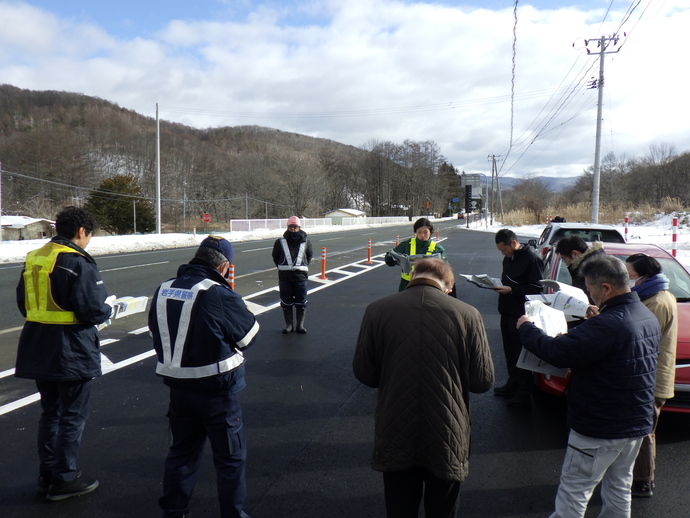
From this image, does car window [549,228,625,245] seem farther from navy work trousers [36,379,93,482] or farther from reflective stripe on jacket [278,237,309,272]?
navy work trousers [36,379,93,482]

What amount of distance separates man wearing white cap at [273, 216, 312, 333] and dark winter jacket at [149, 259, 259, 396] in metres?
4.81

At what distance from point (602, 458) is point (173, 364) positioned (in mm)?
2439

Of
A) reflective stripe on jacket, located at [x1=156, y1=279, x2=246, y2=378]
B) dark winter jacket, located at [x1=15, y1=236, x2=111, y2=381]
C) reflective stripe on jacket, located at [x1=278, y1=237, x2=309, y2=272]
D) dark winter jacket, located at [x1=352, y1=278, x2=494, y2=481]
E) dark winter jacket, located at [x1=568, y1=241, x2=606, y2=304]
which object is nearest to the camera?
dark winter jacket, located at [x1=352, y1=278, x2=494, y2=481]

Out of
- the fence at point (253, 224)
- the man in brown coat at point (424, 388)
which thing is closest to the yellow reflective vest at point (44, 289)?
the man in brown coat at point (424, 388)

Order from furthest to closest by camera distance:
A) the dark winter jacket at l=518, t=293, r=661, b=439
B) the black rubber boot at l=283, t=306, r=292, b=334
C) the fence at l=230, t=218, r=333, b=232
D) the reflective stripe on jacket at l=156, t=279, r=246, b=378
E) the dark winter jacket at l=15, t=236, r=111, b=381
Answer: the fence at l=230, t=218, r=333, b=232 → the black rubber boot at l=283, t=306, r=292, b=334 → the dark winter jacket at l=15, t=236, r=111, b=381 → the reflective stripe on jacket at l=156, t=279, r=246, b=378 → the dark winter jacket at l=518, t=293, r=661, b=439

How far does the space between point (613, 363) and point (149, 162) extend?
11267cm

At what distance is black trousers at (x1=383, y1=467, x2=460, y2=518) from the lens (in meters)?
2.31

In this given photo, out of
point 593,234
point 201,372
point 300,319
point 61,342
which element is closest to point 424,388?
point 201,372

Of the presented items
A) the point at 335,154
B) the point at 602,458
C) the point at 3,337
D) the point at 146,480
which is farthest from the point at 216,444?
the point at 335,154

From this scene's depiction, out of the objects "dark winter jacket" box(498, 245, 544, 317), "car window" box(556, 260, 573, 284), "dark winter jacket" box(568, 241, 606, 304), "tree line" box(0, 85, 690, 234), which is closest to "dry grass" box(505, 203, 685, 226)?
"tree line" box(0, 85, 690, 234)

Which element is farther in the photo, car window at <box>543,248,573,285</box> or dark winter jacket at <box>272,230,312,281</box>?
dark winter jacket at <box>272,230,312,281</box>

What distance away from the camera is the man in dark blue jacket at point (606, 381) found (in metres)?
2.51

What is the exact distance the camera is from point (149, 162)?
104 metres

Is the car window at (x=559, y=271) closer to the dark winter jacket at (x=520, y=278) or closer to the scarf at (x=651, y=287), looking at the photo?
Result: the dark winter jacket at (x=520, y=278)
